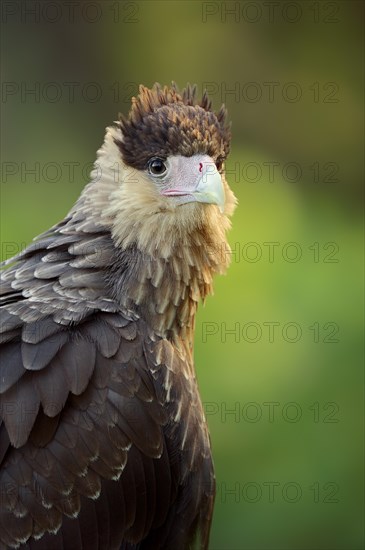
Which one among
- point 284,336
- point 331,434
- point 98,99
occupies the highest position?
point 98,99

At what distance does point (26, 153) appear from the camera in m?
7.11

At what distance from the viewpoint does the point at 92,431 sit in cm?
323

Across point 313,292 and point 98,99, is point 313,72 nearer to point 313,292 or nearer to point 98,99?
point 98,99

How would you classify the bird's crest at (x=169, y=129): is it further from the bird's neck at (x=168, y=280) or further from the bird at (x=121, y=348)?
the bird's neck at (x=168, y=280)

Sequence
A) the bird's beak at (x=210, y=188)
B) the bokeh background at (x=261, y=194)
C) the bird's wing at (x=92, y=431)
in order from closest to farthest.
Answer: the bird's wing at (x=92, y=431), the bird's beak at (x=210, y=188), the bokeh background at (x=261, y=194)

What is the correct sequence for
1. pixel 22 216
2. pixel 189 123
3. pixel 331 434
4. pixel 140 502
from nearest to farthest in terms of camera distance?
pixel 140 502 < pixel 189 123 < pixel 331 434 < pixel 22 216

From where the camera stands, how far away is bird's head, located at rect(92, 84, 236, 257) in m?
3.55

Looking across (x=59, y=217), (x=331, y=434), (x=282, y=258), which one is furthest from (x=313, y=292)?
(x=59, y=217)

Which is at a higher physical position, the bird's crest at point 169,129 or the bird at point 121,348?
the bird's crest at point 169,129

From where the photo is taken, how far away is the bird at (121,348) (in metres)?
3.18

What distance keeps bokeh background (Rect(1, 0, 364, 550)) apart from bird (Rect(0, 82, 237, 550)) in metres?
1.90

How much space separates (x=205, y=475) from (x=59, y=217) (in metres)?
3.04

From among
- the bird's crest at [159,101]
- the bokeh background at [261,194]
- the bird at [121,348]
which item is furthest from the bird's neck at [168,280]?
the bokeh background at [261,194]

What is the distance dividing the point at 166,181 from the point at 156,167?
73mm
